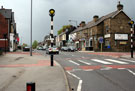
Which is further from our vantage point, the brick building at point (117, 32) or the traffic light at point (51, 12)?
the brick building at point (117, 32)

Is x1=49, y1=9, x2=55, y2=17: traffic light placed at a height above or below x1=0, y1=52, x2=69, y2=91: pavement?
above

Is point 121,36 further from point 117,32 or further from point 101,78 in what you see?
point 101,78

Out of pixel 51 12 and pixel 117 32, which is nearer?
pixel 51 12

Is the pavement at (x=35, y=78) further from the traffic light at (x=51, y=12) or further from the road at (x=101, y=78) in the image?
the traffic light at (x=51, y=12)

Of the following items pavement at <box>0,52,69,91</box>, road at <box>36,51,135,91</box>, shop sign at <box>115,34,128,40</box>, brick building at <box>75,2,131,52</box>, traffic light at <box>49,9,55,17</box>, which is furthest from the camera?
shop sign at <box>115,34,128,40</box>

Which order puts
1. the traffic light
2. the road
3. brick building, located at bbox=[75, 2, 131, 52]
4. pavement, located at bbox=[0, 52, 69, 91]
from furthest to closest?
brick building, located at bbox=[75, 2, 131, 52]
the traffic light
the road
pavement, located at bbox=[0, 52, 69, 91]

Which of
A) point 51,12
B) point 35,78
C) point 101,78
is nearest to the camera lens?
point 35,78

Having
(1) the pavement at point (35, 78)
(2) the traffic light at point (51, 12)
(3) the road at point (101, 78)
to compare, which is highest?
(2) the traffic light at point (51, 12)

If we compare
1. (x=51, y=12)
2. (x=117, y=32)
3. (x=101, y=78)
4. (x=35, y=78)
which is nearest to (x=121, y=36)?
(x=117, y=32)

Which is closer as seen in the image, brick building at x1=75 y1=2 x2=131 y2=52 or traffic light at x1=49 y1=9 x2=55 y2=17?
traffic light at x1=49 y1=9 x2=55 y2=17

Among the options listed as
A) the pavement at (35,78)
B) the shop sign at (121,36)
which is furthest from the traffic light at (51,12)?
the shop sign at (121,36)

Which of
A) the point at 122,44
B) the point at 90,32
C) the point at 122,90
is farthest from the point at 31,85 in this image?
the point at 90,32

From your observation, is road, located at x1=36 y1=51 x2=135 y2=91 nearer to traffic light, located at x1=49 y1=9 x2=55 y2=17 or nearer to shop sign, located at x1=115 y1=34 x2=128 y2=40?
traffic light, located at x1=49 y1=9 x2=55 y2=17

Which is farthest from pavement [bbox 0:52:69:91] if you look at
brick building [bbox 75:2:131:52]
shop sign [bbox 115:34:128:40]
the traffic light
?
shop sign [bbox 115:34:128:40]
